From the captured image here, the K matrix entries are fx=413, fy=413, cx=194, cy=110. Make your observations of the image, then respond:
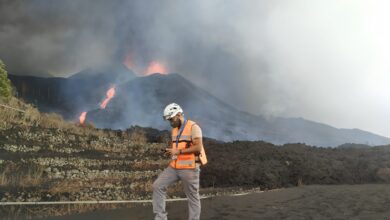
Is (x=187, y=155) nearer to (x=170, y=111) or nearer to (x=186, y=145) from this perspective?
(x=186, y=145)

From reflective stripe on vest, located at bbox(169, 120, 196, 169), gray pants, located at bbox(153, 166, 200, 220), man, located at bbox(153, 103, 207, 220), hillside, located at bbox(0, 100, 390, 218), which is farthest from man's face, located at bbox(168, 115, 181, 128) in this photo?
hillside, located at bbox(0, 100, 390, 218)

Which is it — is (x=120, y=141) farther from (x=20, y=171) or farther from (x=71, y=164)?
(x=20, y=171)

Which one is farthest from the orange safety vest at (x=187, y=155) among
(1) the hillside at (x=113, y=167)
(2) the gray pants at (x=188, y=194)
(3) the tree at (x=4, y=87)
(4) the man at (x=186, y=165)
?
(3) the tree at (x=4, y=87)

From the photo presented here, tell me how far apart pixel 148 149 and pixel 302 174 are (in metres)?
11.9

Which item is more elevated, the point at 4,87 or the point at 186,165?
the point at 4,87

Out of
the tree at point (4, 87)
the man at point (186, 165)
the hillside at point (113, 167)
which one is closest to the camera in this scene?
the man at point (186, 165)

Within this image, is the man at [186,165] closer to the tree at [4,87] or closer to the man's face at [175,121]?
the man's face at [175,121]

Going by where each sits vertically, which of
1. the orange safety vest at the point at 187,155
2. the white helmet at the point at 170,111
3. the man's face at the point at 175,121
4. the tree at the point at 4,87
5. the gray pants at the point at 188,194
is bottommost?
the gray pants at the point at 188,194

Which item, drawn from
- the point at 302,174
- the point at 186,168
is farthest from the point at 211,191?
the point at 186,168

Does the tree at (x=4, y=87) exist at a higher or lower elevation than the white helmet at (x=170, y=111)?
higher

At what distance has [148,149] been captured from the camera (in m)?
29.3

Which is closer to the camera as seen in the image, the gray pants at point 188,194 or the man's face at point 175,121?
the gray pants at point 188,194

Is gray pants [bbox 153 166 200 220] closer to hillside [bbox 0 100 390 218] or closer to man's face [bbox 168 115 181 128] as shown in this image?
man's face [bbox 168 115 181 128]

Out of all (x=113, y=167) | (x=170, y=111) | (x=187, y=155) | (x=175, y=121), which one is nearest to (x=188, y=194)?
(x=187, y=155)
